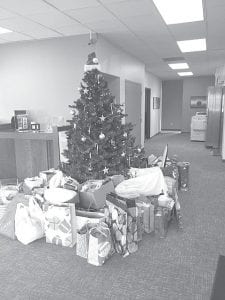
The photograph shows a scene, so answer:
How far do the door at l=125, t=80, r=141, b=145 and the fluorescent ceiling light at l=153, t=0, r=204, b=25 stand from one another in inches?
90.9

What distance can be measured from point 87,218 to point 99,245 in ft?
1.20

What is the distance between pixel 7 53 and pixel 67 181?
Result: 338cm

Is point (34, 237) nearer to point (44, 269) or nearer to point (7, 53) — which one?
point (44, 269)

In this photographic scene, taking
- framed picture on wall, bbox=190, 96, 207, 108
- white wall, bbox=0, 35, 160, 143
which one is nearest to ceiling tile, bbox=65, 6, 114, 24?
white wall, bbox=0, 35, 160, 143

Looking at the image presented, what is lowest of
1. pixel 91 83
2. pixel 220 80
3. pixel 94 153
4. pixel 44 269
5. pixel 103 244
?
pixel 44 269

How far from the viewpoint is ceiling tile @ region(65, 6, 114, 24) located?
3.32 meters

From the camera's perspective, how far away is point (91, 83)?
144 inches

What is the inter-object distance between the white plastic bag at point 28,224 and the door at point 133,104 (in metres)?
3.56

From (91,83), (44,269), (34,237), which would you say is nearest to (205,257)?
(44,269)

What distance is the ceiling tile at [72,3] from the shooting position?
9.91 ft

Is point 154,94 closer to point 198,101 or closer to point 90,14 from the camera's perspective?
point 198,101

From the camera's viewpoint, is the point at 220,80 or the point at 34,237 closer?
the point at 34,237

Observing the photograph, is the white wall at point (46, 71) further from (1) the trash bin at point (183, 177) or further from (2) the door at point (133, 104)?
(1) the trash bin at point (183, 177)

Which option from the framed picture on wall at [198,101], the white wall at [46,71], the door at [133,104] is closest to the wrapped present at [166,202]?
the white wall at [46,71]
